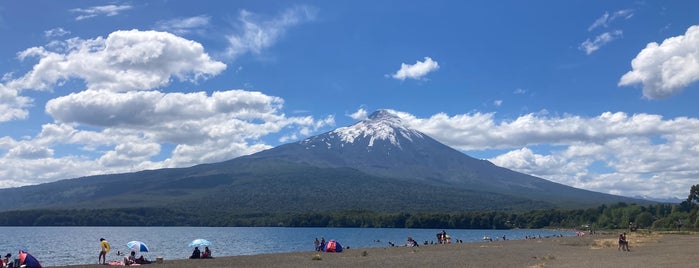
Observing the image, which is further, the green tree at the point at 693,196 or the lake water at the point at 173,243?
the green tree at the point at 693,196

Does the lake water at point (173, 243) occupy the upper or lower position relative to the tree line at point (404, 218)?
lower

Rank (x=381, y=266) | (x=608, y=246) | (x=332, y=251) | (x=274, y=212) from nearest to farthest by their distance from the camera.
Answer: (x=381, y=266), (x=332, y=251), (x=608, y=246), (x=274, y=212)

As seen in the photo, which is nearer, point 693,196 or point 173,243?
point 173,243

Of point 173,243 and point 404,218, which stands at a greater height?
point 404,218

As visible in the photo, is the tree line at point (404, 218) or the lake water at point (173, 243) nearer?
the lake water at point (173, 243)

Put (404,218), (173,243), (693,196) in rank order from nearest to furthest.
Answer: (173,243) < (693,196) < (404,218)

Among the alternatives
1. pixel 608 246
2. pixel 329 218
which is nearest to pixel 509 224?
pixel 329 218

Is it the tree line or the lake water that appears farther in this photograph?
the tree line

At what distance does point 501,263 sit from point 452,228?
121 m

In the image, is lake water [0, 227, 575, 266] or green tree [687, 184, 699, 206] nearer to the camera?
lake water [0, 227, 575, 266]

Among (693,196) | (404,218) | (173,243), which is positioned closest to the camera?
(173,243)

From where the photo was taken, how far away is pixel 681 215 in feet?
355

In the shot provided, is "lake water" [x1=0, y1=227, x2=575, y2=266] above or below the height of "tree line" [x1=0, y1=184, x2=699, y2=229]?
below

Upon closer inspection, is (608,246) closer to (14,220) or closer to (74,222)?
(74,222)
